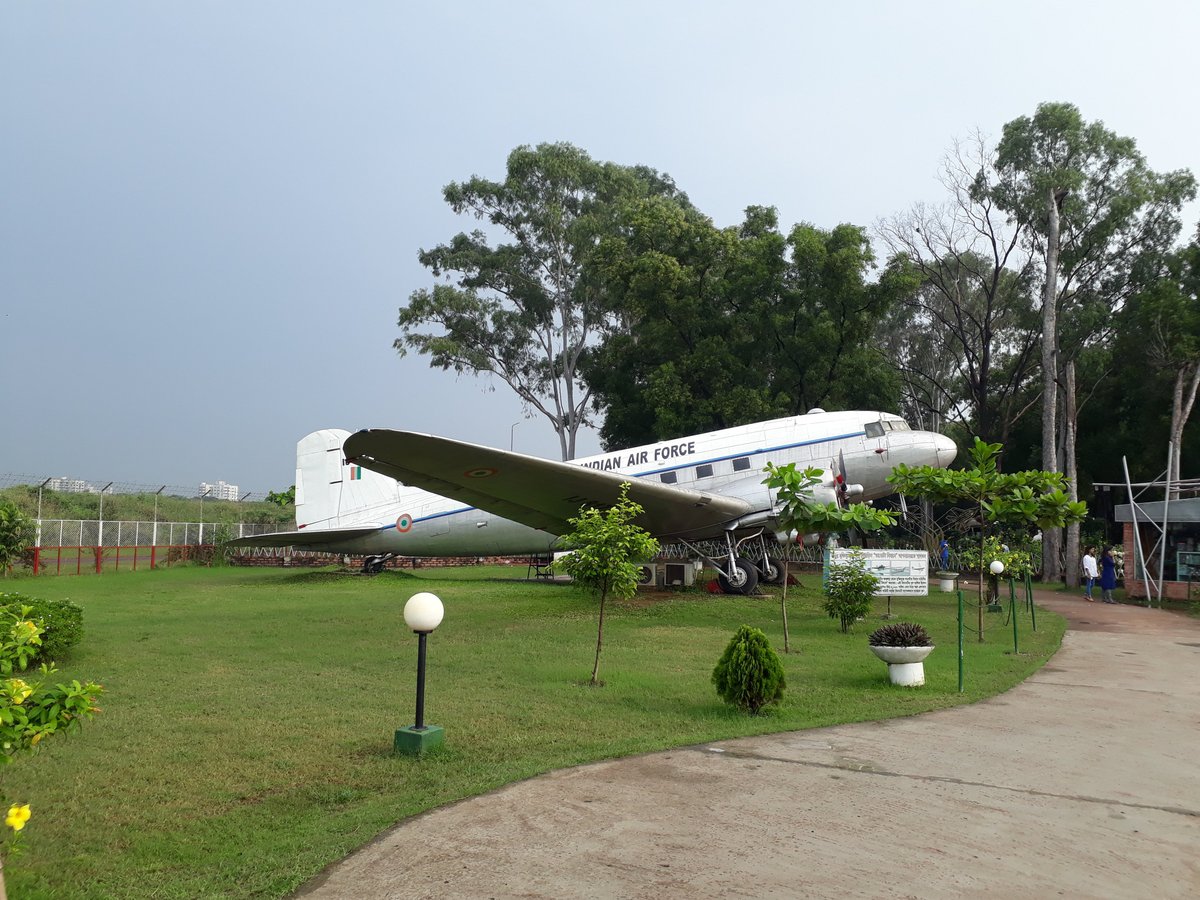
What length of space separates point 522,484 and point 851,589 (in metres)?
6.72

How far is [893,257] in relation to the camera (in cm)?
3344

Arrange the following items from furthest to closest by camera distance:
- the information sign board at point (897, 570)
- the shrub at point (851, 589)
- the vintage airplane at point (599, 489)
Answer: the vintage airplane at point (599, 489) → the information sign board at point (897, 570) → the shrub at point (851, 589)

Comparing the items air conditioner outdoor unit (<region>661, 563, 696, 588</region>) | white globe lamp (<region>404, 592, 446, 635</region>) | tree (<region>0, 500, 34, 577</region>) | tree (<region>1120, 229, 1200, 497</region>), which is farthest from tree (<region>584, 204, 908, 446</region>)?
white globe lamp (<region>404, 592, 446, 635</region>)

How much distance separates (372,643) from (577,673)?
13.7 ft

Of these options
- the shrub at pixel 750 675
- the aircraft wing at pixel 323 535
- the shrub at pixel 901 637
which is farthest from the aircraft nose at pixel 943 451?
the aircraft wing at pixel 323 535

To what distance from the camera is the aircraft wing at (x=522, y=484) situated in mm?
13602

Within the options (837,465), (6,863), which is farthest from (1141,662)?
(6,863)

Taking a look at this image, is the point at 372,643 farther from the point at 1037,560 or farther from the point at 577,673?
the point at 1037,560

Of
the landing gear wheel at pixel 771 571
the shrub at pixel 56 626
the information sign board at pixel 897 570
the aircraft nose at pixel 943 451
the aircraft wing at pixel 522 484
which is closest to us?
the shrub at pixel 56 626

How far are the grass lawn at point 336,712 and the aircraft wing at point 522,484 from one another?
2237 mm

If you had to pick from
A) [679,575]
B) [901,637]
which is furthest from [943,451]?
[901,637]

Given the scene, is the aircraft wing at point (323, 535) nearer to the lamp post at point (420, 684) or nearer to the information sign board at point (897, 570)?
the information sign board at point (897, 570)

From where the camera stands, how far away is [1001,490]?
49.1 ft

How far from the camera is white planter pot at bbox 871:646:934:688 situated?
1012 cm
